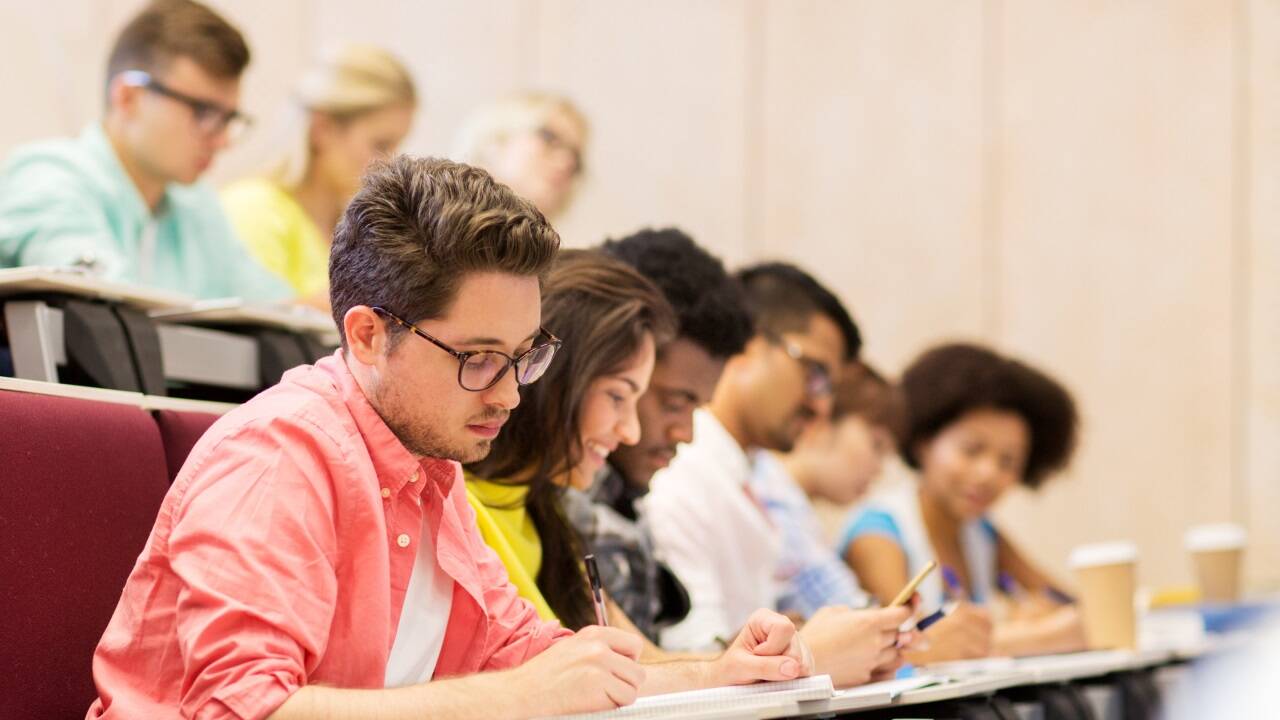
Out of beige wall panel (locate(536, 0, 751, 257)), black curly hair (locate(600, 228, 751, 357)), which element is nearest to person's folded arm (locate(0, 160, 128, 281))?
black curly hair (locate(600, 228, 751, 357))

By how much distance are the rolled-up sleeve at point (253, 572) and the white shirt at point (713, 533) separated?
109 centimetres

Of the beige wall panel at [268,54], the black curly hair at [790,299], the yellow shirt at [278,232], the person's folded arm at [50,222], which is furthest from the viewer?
the beige wall panel at [268,54]

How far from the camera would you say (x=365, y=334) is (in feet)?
4.38

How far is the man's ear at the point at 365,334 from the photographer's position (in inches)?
52.1

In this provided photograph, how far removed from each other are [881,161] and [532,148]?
2.10 metres

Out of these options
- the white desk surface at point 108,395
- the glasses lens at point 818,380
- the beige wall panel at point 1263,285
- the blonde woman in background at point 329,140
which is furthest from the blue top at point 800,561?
the beige wall panel at point 1263,285

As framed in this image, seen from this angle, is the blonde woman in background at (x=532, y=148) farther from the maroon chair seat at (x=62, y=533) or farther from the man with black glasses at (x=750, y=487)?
the maroon chair seat at (x=62, y=533)

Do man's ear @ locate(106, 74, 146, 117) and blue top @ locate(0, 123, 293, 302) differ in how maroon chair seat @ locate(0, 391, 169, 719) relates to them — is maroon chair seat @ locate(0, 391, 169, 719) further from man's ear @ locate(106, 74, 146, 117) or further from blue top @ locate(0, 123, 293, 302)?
man's ear @ locate(106, 74, 146, 117)

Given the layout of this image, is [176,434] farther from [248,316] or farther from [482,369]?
[482,369]

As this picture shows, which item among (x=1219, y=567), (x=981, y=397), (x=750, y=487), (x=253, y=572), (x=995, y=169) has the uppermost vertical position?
(x=253, y=572)

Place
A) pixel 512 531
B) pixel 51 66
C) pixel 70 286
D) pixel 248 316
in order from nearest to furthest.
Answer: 1. pixel 70 286
2. pixel 512 531
3. pixel 248 316
4. pixel 51 66

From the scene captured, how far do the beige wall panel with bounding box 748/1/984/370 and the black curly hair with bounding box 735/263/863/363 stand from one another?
2.08 meters

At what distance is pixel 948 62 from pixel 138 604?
4.36 metres

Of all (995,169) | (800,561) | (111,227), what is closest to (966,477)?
(800,561)
